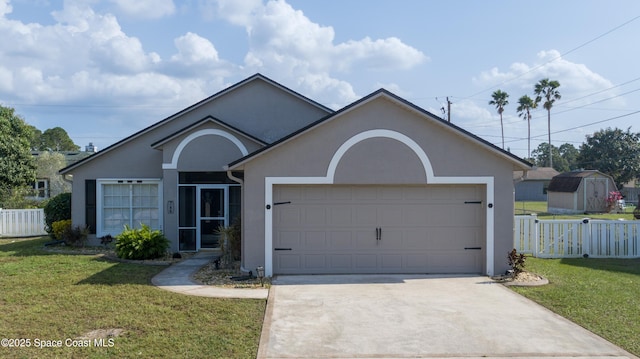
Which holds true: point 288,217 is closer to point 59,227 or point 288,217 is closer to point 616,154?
point 59,227

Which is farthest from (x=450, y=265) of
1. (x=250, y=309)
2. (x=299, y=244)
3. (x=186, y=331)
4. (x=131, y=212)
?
(x=131, y=212)

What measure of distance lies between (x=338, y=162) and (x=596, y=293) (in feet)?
19.5

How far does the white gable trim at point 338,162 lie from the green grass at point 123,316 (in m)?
2.48

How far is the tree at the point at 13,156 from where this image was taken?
28583 millimetres

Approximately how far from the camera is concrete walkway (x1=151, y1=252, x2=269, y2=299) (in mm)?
9078

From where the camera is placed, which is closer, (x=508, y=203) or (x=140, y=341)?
(x=140, y=341)

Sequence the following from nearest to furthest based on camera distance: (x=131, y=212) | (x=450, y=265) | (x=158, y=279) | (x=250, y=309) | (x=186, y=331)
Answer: (x=186, y=331) → (x=250, y=309) → (x=158, y=279) → (x=450, y=265) → (x=131, y=212)

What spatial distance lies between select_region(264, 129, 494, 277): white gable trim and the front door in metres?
5.00

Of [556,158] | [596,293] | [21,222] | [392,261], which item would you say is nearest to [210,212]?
[392,261]

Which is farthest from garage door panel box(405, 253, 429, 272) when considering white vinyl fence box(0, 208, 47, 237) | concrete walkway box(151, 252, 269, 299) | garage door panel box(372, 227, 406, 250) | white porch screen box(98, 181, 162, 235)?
white vinyl fence box(0, 208, 47, 237)

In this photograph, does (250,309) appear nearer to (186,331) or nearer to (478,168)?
(186,331)

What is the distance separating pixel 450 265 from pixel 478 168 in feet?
7.96

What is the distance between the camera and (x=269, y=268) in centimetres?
1083

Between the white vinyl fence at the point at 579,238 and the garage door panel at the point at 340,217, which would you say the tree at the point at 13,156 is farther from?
the white vinyl fence at the point at 579,238
